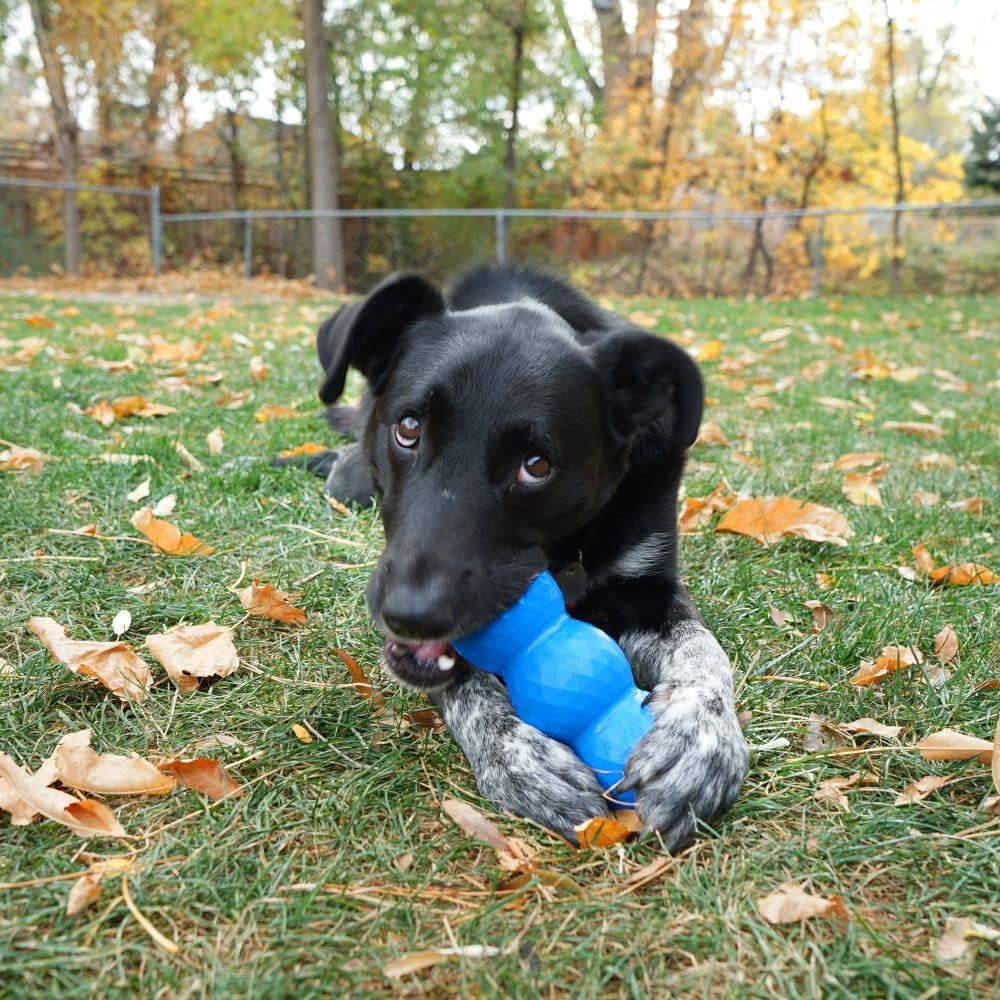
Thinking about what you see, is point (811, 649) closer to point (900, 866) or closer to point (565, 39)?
point (900, 866)

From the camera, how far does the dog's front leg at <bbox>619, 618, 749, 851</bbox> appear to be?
1910mm

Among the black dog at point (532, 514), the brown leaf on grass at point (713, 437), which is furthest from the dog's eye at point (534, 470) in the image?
the brown leaf on grass at point (713, 437)

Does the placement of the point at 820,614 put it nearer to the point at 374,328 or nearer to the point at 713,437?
the point at 374,328

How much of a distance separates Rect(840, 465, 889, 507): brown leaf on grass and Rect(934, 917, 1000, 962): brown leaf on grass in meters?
2.92

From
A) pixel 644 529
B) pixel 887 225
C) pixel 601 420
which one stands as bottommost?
pixel 644 529

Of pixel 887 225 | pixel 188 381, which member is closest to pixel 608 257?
pixel 887 225

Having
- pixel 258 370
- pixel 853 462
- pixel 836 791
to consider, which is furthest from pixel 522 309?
pixel 258 370

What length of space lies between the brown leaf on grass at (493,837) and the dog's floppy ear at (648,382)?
4.00 ft

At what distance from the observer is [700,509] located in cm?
407

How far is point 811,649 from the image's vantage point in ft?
8.95

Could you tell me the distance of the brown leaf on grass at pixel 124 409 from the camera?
5.36 metres

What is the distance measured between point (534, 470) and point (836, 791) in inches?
41.9

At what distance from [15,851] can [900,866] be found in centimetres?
170

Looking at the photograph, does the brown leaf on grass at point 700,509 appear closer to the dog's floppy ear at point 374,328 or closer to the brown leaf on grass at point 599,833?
the dog's floppy ear at point 374,328
